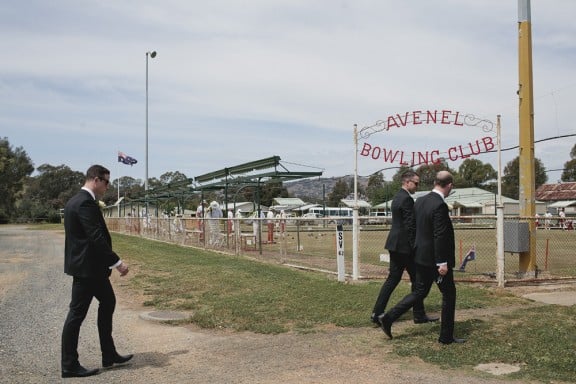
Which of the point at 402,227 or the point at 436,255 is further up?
the point at 402,227

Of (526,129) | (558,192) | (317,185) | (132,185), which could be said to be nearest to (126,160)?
(317,185)

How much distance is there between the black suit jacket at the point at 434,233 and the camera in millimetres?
5973

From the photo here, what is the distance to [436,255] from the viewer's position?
5.99 meters

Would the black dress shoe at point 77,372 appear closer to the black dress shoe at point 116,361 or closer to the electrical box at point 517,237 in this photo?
the black dress shoe at point 116,361

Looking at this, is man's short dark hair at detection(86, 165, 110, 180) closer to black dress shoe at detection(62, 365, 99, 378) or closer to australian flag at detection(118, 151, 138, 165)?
black dress shoe at detection(62, 365, 99, 378)

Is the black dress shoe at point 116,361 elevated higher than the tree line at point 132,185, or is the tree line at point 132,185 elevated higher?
the tree line at point 132,185

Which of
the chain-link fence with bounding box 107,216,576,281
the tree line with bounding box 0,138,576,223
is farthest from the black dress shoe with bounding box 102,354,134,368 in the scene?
the tree line with bounding box 0,138,576,223

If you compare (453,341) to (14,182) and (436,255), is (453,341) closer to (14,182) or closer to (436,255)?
(436,255)

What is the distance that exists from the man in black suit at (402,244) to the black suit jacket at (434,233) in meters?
0.53

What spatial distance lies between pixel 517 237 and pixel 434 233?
18.4 feet

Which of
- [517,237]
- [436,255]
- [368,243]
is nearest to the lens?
[436,255]

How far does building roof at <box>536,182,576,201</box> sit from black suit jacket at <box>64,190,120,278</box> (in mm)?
87839

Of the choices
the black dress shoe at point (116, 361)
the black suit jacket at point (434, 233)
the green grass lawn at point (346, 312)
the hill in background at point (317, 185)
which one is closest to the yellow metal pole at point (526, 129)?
the green grass lawn at point (346, 312)

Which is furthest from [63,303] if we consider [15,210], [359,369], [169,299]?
[15,210]
